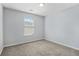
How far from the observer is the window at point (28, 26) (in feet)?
14.6

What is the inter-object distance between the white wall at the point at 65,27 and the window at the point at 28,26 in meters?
1.42

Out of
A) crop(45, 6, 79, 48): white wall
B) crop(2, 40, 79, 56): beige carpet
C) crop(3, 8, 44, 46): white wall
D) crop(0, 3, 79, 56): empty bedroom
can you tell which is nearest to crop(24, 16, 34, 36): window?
crop(0, 3, 79, 56): empty bedroom

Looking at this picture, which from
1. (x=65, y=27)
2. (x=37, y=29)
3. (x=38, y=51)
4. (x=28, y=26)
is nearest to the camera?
(x=38, y=51)

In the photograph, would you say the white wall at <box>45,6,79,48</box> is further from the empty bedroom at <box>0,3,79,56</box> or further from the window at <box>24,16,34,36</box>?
the window at <box>24,16,34,36</box>

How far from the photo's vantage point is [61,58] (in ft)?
2.27

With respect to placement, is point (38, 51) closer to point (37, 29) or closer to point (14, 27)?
point (14, 27)

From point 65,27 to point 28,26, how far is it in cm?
249

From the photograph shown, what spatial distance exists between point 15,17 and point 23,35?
1274 mm

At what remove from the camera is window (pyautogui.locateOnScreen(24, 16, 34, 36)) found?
4.46 m

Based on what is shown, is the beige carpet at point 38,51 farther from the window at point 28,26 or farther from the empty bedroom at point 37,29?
the window at point 28,26

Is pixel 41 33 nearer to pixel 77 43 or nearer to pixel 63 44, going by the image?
pixel 63 44

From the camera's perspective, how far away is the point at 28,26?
4.63 metres

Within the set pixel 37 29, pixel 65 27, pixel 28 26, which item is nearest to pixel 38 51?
pixel 65 27

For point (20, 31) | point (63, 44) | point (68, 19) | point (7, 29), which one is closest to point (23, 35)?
point (20, 31)
